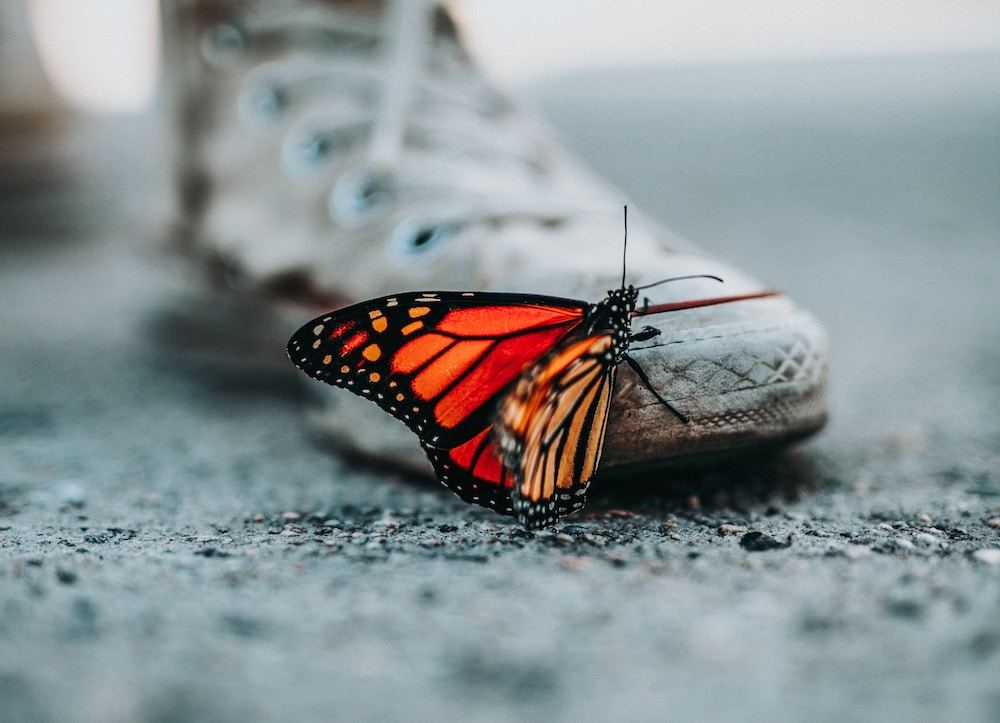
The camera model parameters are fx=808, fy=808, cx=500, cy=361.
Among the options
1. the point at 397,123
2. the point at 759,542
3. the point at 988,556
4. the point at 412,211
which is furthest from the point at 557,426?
the point at 397,123

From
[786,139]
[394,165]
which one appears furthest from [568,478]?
[786,139]

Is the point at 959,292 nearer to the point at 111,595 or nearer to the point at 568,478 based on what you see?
the point at 568,478

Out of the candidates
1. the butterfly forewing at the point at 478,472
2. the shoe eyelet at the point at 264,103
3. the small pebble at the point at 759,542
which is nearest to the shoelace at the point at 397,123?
the shoe eyelet at the point at 264,103

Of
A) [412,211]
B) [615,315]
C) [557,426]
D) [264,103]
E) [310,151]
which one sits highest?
[264,103]

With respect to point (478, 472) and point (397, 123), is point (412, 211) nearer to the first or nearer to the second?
point (397, 123)

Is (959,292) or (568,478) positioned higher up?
(959,292)

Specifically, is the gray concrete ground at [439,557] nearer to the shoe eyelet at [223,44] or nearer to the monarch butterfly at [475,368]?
the monarch butterfly at [475,368]
